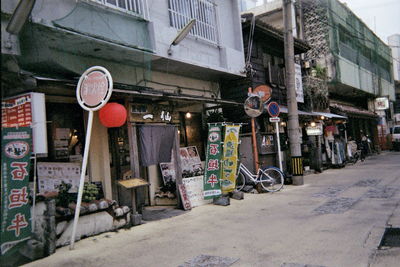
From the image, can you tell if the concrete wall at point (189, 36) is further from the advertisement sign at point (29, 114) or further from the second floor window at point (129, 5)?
the advertisement sign at point (29, 114)

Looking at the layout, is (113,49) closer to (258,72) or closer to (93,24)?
(93,24)

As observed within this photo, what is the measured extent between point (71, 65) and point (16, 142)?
3535 mm

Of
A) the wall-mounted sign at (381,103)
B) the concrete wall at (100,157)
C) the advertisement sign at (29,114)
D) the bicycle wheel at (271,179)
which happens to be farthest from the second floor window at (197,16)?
the wall-mounted sign at (381,103)

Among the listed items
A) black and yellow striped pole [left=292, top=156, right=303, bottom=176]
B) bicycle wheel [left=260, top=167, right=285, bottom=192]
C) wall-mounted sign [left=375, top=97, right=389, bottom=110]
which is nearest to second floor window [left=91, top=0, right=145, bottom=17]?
bicycle wheel [left=260, top=167, right=285, bottom=192]

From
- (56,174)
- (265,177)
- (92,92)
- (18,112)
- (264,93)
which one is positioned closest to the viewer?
(18,112)

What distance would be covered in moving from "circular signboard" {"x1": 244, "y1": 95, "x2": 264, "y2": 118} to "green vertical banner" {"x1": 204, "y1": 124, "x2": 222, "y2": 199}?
168 cm

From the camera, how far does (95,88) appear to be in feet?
22.7

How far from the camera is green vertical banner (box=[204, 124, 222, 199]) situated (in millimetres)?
11062

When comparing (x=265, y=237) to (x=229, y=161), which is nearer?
(x=265, y=237)

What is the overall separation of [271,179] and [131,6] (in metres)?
7.84

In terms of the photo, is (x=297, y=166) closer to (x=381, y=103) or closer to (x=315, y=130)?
(x=315, y=130)

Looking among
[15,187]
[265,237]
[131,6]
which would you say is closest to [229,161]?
[265,237]

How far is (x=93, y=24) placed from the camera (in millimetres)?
8453

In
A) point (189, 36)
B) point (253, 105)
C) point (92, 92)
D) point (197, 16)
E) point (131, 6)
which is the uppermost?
point (197, 16)
